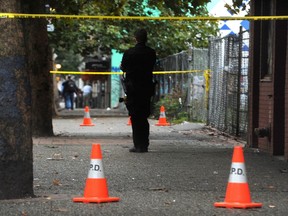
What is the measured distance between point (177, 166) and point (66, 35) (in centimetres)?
2077

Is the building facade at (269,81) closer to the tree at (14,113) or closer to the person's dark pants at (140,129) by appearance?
the person's dark pants at (140,129)

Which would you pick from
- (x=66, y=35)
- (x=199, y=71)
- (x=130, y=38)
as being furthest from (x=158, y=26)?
(x=199, y=71)

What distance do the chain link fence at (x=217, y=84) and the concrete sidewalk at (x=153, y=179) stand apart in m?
1.37

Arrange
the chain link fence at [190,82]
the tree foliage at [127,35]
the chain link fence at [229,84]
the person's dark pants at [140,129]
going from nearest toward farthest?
the person's dark pants at [140,129]
the chain link fence at [229,84]
the chain link fence at [190,82]
the tree foliage at [127,35]

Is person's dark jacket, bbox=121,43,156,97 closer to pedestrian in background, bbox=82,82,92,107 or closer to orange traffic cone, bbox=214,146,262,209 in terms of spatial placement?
orange traffic cone, bbox=214,146,262,209

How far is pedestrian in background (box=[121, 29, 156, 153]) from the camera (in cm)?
1258

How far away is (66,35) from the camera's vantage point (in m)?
31.2

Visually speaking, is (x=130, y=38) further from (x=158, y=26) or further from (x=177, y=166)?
(x=177, y=166)

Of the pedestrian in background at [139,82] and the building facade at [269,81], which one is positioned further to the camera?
the pedestrian in background at [139,82]

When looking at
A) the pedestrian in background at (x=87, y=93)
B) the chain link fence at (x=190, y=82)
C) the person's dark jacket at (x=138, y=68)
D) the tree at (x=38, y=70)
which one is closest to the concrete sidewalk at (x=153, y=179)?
the person's dark jacket at (x=138, y=68)

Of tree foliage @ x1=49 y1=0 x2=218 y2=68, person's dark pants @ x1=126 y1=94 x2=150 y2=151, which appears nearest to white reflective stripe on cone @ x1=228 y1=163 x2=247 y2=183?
person's dark pants @ x1=126 y1=94 x2=150 y2=151

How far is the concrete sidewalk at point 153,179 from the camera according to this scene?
7427 millimetres

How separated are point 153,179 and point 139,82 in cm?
333

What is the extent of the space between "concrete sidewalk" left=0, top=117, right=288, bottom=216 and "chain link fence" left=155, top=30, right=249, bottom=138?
137 centimetres
